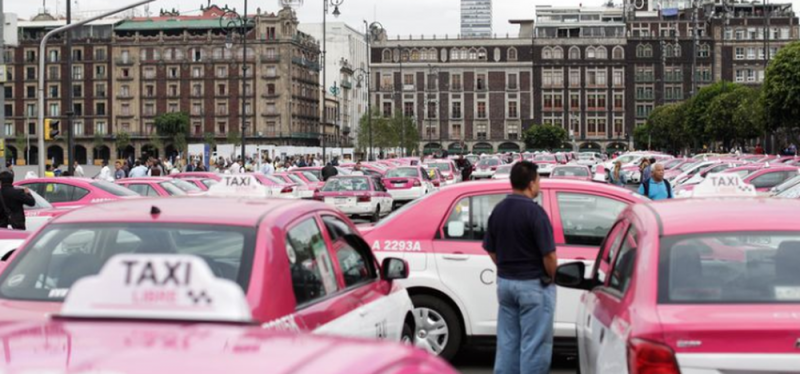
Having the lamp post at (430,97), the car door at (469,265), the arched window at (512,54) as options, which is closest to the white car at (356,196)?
the car door at (469,265)

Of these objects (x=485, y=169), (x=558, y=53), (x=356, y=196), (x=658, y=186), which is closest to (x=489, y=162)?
(x=485, y=169)

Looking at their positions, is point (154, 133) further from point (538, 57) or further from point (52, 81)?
point (538, 57)

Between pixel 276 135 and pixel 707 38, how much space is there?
52474mm

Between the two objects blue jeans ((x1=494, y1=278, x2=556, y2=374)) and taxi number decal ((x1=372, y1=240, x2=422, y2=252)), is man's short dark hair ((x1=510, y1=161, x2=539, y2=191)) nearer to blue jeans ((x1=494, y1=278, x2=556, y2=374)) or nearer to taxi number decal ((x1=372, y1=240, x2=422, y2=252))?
blue jeans ((x1=494, y1=278, x2=556, y2=374))

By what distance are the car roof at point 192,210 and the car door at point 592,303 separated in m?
1.72

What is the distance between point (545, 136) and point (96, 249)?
130 m

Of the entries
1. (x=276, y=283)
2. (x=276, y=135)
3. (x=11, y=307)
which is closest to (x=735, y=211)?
(x=276, y=283)

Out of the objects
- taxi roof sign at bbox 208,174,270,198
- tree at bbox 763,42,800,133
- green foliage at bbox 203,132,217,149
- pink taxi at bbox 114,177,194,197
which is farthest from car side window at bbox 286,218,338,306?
green foliage at bbox 203,132,217,149

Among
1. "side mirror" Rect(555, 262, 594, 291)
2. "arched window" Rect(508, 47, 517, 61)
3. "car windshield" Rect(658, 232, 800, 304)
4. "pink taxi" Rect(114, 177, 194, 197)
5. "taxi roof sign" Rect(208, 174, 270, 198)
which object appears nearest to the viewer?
"car windshield" Rect(658, 232, 800, 304)

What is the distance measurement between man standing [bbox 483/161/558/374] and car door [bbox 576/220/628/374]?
15.9 inches

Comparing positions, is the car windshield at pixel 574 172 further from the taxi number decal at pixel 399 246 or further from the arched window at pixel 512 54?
the arched window at pixel 512 54

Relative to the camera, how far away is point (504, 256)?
8219mm

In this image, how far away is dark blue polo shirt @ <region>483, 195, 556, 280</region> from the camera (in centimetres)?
808

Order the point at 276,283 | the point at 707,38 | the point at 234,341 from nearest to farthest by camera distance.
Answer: the point at 234,341
the point at 276,283
the point at 707,38
